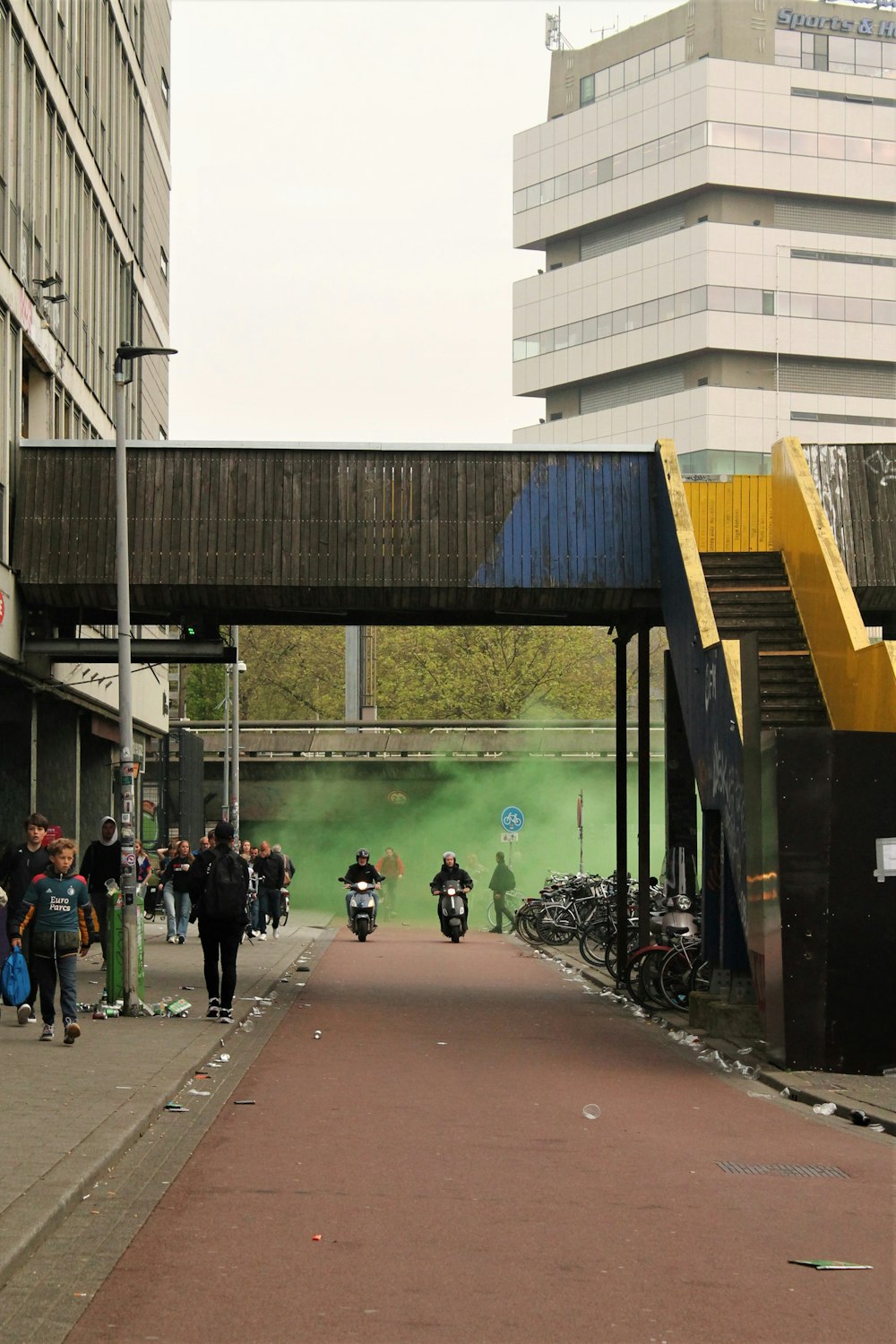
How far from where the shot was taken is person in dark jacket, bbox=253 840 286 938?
3212 cm

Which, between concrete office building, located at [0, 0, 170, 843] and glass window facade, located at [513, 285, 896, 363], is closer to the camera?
concrete office building, located at [0, 0, 170, 843]

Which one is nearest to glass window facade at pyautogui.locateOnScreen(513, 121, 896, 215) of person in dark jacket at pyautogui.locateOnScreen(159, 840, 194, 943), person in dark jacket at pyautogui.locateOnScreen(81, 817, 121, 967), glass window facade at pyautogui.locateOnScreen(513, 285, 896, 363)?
glass window facade at pyautogui.locateOnScreen(513, 285, 896, 363)

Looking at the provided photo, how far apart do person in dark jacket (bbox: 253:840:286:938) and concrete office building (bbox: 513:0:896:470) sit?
201ft

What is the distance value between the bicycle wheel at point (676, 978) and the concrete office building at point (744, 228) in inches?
2879

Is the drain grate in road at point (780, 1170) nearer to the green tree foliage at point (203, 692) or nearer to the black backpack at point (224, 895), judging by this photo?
the black backpack at point (224, 895)

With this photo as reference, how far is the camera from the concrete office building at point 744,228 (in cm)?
9006

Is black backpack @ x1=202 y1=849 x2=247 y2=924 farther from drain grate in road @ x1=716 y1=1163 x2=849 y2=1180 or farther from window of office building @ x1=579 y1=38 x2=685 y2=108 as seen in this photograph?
window of office building @ x1=579 y1=38 x2=685 y2=108

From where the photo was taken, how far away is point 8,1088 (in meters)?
11.3

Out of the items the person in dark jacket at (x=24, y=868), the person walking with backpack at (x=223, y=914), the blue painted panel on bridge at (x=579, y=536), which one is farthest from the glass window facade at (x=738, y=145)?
the person walking with backpack at (x=223, y=914)

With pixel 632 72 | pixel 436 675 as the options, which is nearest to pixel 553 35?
pixel 632 72

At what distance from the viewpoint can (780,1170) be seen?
920 cm

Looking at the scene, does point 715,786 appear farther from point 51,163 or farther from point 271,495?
point 51,163

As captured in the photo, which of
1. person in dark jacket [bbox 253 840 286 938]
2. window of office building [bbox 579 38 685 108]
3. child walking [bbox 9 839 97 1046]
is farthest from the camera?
window of office building [bbox 579 38 685 108]

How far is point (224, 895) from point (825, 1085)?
6.20 meters
